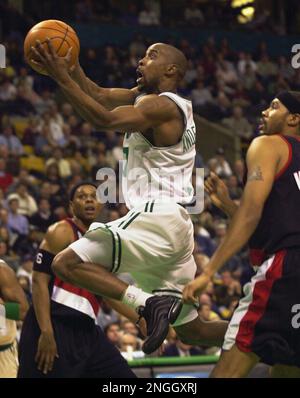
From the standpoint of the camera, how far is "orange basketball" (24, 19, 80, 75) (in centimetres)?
638

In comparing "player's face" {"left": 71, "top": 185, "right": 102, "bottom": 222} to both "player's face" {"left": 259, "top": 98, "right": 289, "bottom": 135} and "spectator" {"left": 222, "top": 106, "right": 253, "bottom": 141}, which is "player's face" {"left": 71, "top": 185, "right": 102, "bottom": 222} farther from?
"spectator" {"left": 222, "top": 106, "right": 253, "bottom": 141}

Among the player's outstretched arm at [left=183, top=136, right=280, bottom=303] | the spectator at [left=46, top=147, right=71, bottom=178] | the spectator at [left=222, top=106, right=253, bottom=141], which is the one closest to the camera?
the player's outstretched arm at [left=183, top=136, right=280, bottom=303]

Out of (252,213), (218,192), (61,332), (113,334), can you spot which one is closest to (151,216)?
(218,192)

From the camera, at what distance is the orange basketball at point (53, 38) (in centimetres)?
638

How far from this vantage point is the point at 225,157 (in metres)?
18.6

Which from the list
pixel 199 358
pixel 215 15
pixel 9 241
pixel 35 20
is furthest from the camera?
pixel 215 15

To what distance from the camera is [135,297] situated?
20.5 feet

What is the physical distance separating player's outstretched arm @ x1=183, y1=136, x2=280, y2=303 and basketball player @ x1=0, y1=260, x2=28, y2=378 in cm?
215

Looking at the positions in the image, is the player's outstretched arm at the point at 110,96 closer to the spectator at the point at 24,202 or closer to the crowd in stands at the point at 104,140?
the crowd in stands at the point at 104,140

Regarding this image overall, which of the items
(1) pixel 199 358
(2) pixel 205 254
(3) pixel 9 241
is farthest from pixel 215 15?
(1) pixel 199 358

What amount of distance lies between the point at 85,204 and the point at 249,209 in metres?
2.57

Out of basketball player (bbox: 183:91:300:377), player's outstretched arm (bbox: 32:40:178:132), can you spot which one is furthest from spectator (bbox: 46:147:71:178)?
→ basketball player (bbox: 183:91:300:377)
